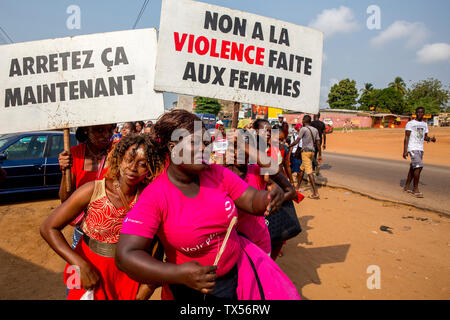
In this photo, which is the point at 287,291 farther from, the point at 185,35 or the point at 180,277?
the point at 185,35

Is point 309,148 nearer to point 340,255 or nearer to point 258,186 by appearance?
point 340,255

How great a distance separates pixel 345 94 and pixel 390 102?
351 inches

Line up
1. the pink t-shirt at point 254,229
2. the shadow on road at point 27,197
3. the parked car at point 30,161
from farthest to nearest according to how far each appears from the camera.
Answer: the shadow on road at point 27,197 → the parked car at point 30,161 → the pink t-shirt at point 254,229

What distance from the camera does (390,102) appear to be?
5631 cm

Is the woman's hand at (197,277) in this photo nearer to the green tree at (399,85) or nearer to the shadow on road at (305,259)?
the shadow on road at (305,259)

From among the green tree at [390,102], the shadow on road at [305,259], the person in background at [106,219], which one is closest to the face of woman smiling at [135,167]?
the person in background at [106,219]

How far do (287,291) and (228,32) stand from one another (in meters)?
1.97

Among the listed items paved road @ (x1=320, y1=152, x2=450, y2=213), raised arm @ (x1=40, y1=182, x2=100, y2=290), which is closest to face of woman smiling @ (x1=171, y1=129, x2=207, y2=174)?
raised arm @ (x1=40, y1=182, x2=100, y2=290)

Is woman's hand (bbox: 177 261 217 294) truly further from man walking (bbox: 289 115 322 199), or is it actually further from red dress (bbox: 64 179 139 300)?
man walking (bbox: 289 115 322 199)

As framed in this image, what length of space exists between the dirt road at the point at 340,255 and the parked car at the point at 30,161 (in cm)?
48

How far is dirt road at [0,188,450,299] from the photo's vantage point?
3215 mm

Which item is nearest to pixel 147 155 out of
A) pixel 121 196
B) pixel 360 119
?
pixel 121 196

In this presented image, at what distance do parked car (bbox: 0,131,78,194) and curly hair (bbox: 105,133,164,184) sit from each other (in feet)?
16.6

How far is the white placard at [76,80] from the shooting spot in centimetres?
227
